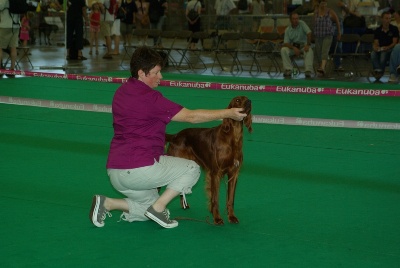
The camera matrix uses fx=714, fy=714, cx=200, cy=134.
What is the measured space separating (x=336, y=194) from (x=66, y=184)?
249 cm

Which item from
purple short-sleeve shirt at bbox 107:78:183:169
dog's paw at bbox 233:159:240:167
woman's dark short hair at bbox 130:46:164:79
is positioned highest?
woman's dark short hair at bbox 130:46:164:79

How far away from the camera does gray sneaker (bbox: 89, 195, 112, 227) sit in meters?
5.29

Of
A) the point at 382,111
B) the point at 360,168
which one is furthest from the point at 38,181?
the point at 382,111

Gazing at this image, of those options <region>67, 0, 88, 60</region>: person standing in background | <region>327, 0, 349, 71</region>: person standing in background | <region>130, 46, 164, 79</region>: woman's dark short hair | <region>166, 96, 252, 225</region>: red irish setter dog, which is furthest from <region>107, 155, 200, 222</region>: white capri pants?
<region>67, 0, 88, 60</region>: person standing in background

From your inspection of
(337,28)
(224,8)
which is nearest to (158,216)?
(337,28)

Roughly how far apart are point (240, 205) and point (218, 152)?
2.97 feet

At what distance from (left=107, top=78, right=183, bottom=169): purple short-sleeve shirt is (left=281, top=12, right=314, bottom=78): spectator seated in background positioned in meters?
12.5

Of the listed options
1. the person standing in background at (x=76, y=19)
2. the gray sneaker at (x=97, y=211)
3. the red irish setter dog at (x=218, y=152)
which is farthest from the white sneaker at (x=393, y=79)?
the gray sneaker at (x=97, y=211)

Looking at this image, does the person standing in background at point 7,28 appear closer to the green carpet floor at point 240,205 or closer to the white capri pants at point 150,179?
the green carpet floor at point 240,205

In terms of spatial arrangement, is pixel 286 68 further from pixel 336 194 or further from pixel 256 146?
pixel 336 194

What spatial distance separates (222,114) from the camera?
4930 millimetres

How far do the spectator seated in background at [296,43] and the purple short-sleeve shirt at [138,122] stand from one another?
1251 centimetres

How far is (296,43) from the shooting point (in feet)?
57.4

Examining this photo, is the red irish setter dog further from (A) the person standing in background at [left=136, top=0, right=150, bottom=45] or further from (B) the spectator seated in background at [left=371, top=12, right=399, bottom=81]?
(A) the person standing in background at [left=136, top=0, right=150, bottom=45]
